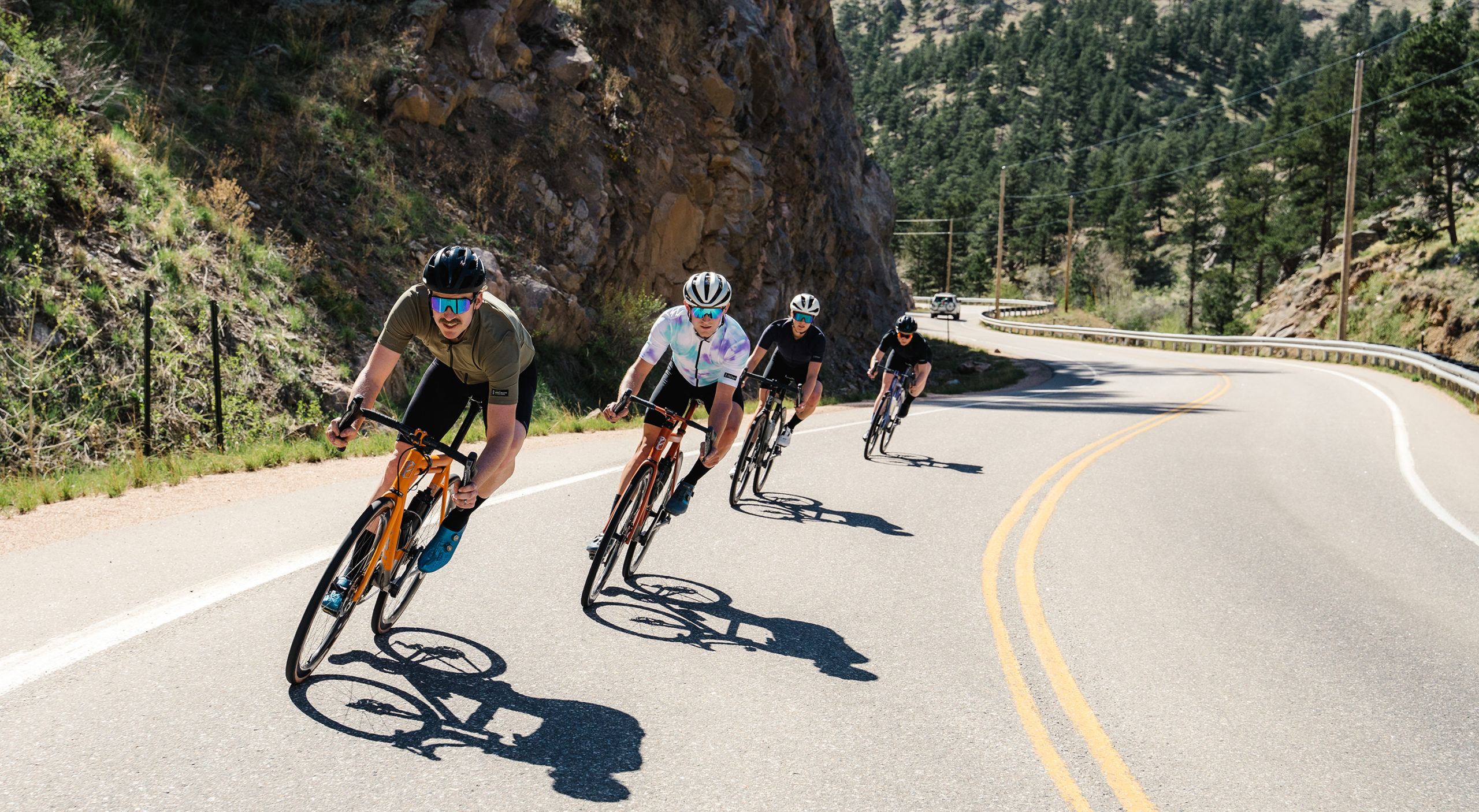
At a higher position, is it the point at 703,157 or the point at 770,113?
the point at 770,113

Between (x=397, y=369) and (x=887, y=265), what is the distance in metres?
25.1

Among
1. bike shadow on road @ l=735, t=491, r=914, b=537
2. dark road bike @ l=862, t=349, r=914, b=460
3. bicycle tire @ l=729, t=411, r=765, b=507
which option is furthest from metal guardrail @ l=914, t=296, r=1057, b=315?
bike shadow on road @ l=735, t=491, r=914, b=537

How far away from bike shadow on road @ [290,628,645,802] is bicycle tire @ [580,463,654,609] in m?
1.03

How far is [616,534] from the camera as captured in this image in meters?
5.93

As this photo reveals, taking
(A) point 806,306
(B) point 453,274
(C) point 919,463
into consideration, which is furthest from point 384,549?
(C) point 919,463

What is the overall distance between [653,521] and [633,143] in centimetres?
1692

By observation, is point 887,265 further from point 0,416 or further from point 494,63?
→ point 0,416

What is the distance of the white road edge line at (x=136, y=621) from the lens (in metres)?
4.31

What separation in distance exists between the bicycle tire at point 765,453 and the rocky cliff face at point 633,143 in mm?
8303

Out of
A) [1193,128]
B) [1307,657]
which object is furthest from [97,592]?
[1193,128]

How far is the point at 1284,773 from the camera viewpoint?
13.2ft

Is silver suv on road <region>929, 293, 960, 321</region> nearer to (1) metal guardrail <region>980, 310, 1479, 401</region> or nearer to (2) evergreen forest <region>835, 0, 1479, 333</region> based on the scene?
(1) metal guardrail <region>980, 310, 1479, 401</region>

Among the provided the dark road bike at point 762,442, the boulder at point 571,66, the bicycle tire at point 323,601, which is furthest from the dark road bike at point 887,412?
the boulder at point 571,66

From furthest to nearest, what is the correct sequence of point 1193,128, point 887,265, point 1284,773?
point 1193,128
point 887,265
point 1284,773
